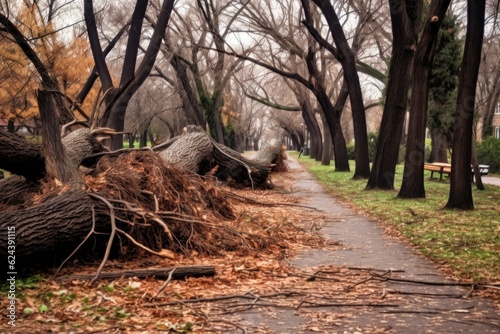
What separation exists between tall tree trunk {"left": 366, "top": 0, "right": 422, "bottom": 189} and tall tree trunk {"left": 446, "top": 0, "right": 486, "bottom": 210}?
177 inches

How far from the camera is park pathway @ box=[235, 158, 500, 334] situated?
5.21 m

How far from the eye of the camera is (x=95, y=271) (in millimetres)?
6988

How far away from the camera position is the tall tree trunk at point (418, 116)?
15695 millimetres

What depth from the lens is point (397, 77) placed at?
60.5 ft

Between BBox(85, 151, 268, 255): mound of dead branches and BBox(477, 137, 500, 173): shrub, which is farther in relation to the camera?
BBox(477, 137, 500, 173): shrub

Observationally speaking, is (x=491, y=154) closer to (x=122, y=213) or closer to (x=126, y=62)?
(x=126, y=62)

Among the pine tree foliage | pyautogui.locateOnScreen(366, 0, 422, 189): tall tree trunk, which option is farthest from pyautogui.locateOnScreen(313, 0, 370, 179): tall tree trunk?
the pine tree foliage

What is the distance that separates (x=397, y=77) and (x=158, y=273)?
1315cm

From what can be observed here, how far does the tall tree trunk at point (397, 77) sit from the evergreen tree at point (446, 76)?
34.8 ft

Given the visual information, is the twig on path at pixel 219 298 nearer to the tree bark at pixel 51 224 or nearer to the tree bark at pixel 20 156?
the tree bark at pixel 51 224

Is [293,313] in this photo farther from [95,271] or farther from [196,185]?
[196,185]

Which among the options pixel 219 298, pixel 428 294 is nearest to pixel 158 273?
pixel 219 298

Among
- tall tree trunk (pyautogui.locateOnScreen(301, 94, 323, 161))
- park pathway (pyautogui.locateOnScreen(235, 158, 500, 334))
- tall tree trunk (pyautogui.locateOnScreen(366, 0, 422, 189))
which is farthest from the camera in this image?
tall tree trunk (pyautogui.locateOnScreen(301, 94, 323, 161))

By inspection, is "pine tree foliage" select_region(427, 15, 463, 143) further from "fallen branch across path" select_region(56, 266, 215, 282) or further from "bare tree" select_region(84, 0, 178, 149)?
"fallen branch across path" select_region(56, 266, 215, 282)
